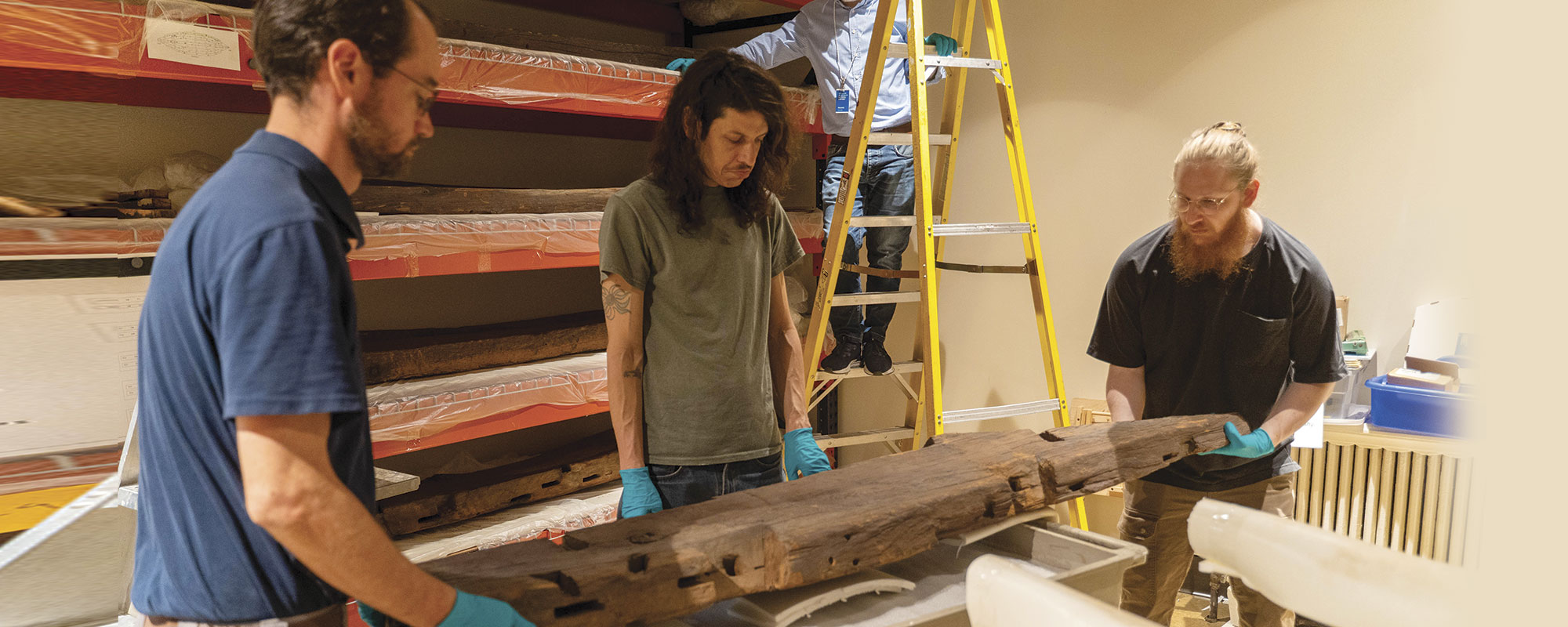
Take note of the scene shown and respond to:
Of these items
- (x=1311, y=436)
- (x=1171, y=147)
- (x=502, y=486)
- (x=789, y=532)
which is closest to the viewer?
(x=789, y=532)

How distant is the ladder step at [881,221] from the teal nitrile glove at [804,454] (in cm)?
128

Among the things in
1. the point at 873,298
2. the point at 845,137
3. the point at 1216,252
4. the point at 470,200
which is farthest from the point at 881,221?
the point at 470,200

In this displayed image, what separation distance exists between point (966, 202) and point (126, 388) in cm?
322

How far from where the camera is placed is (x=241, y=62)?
2166 mm

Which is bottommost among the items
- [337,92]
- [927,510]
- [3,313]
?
[927,510]

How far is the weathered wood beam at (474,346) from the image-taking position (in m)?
2.77

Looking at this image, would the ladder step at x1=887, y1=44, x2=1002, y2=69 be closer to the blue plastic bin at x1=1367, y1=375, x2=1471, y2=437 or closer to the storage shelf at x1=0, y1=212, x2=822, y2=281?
the storage shelf at x1=0, y1=212, x2=822, y2=281

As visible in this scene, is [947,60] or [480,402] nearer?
[480,402]

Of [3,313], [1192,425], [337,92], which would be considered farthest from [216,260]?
[1192,425]

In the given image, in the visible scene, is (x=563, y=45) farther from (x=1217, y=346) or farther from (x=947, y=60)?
(x=1217, y=346)

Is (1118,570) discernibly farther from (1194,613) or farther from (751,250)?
(1194,613)

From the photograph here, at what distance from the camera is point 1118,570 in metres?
1.47

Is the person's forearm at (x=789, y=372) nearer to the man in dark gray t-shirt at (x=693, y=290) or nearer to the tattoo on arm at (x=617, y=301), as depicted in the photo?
the man in dark gray t-shirt at (x=693, y=290)

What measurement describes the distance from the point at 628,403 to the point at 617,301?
20cm
